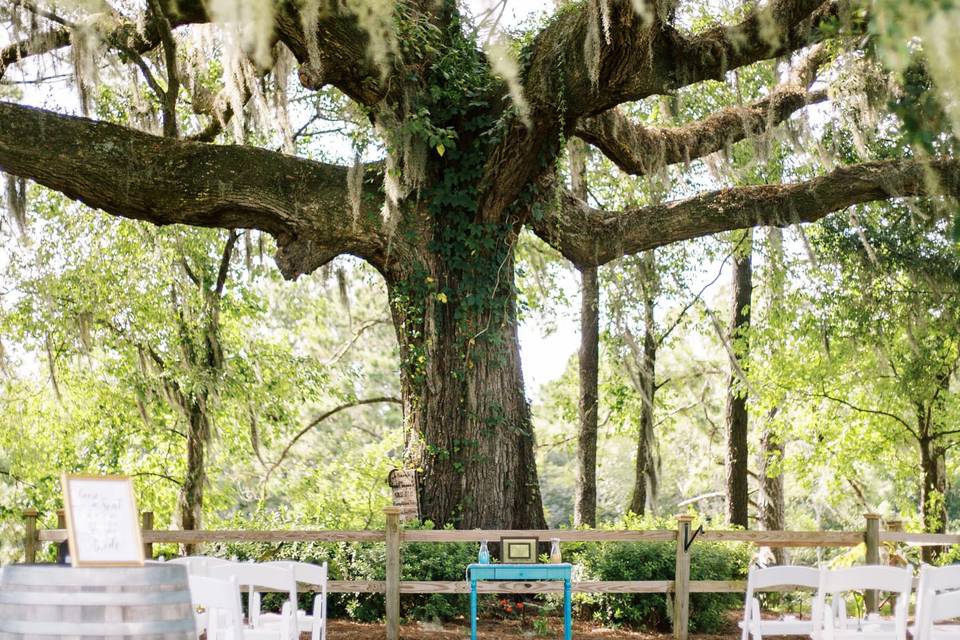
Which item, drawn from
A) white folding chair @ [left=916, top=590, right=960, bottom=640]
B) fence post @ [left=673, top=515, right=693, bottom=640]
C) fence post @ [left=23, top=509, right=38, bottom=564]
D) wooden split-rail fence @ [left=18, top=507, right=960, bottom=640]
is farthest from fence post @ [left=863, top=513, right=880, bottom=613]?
fence post @ [left=23, top=509, right=38, bottom=564]

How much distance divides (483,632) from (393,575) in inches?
41.4

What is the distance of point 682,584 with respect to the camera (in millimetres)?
8055

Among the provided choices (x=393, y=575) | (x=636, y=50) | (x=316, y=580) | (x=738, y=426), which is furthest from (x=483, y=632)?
(x=738, y=426)

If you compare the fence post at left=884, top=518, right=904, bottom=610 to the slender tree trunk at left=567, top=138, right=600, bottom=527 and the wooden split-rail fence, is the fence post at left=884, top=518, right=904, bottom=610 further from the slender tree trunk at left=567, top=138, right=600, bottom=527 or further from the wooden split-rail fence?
the slender tree trunk at left=567, top=138, right=600, bottom=527

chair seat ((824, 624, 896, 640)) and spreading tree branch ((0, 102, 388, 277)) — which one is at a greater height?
spreading tree branch ((0, 102, 388, 277))

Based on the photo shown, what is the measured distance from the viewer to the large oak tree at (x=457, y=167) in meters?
7.94

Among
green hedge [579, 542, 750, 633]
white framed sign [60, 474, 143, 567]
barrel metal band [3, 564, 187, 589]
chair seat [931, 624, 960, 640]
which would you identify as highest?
white framed sign [60, 474, 143, 567]

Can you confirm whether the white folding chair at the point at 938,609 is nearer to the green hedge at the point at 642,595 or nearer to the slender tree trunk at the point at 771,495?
the green hedge at the point at 642,595

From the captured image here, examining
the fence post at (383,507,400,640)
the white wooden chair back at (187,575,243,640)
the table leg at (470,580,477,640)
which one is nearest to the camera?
the white wooden chair back at (187,575,243,640)

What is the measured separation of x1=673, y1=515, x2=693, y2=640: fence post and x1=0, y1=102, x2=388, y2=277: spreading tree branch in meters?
3.32

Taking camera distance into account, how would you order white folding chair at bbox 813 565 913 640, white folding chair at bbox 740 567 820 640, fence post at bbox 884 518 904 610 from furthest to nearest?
1. fence post at bbox 884 518 904 610
2. white folding chair at bbox 740 567 820 640
3. white folding chair at bbox 813 565 913 640

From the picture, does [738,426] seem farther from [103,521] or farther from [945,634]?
[103,521]

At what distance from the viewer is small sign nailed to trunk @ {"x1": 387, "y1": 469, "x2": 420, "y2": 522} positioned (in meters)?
9.10

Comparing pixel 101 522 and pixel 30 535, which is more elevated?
pixel 101 522
